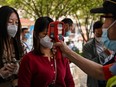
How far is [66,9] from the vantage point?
1667 cm

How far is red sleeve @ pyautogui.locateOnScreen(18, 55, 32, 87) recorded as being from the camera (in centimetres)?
359

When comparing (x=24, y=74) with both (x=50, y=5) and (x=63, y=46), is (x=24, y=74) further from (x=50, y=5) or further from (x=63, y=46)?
(x=50, y=5)

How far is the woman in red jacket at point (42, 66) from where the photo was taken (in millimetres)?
3613

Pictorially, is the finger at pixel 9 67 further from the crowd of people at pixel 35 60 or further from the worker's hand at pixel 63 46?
the worker's hand at pixel 63 46

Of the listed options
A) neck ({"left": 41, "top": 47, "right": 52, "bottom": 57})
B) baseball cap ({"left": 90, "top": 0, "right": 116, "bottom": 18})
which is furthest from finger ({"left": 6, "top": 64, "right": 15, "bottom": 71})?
baseball cap ({"left": 90, "top": 0, "right": 116, "bottom": 18})

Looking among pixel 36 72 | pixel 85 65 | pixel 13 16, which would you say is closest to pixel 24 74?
pixel 36 72

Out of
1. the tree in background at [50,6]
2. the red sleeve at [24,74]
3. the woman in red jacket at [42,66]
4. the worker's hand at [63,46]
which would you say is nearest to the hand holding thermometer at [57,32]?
the worker's hand at [63,46]

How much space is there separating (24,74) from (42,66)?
0.22 meters

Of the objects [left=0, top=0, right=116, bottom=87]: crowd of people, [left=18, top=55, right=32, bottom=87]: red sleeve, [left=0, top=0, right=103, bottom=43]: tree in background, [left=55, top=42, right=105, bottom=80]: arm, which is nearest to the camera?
[left=55, top=42, right=105, bottom=80]: arm

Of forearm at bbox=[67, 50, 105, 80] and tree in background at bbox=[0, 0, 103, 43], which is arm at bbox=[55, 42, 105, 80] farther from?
tree in background at bbox=[0, 0, 103, 43]

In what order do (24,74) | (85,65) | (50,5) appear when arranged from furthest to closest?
(50,5) → (24,74) → (85,65)

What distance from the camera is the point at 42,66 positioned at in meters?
3.68

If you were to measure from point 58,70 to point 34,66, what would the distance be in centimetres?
32

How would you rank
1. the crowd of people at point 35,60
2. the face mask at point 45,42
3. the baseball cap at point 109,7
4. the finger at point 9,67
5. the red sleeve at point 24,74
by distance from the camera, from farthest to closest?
the face mask at point 45,42 < the red sleeve at point 24,74 < the finger at point 9,67 < the crowd of people at point 35,60 < the baseball cap at point 109,7
